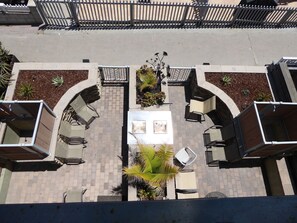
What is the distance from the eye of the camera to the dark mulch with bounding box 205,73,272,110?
13.5m

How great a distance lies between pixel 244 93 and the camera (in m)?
13.6

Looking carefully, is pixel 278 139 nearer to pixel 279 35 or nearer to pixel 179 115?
pixel 179 115

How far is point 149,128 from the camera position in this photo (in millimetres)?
11953

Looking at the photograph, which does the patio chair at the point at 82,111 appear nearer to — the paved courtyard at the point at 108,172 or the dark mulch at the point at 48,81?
the paved courtyard at the point at 108,172

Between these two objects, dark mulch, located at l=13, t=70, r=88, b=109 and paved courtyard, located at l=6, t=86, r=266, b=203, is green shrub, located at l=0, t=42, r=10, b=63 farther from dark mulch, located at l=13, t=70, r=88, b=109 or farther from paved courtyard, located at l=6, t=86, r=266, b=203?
paved courtyard, located at l=6, t=86, r=266, b=203

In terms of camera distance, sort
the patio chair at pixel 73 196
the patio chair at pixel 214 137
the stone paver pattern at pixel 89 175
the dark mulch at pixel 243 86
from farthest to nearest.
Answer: the dark mulch at pixel 243 86
the patio chair at pixel 214 137
the stone paver pattern at pixel 89 175
the patio chair at pixel 73 196

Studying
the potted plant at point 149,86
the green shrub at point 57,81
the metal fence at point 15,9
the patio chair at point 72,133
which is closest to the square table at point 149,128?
the potted plant at point 149,86

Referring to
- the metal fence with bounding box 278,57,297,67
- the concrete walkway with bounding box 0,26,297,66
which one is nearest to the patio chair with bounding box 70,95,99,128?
the concrete walkway with bounding box 0,26,297,66

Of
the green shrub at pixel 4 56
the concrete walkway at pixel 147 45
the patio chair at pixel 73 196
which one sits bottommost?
the patio chair at pixel 73 196

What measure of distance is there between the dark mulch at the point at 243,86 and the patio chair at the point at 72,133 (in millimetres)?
6962

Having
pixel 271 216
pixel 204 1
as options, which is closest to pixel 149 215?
pixel 271 216

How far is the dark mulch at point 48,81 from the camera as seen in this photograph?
12.9 m

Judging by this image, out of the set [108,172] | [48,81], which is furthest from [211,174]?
[48,81]

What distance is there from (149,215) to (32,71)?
40.8ft
